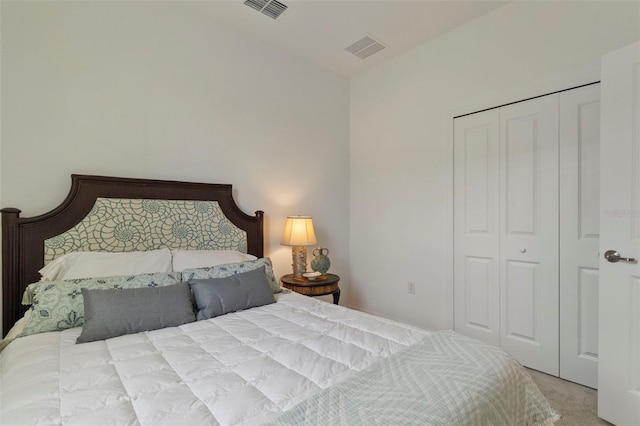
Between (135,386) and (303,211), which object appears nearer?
(135,386)

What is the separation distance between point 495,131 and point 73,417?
2973mm

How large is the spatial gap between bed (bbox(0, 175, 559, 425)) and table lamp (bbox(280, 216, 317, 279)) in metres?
0.58

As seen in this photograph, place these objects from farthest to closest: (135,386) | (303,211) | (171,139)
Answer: (303,211) < (171,139) < (135,386)

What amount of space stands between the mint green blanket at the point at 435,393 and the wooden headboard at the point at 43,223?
186cm

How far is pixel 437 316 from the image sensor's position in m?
2.86

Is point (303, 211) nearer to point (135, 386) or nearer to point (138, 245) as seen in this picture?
point (138, 245)

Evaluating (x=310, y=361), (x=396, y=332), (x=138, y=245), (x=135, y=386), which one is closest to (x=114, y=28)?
(x=138, y=245)

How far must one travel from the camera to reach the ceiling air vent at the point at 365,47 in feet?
9.47

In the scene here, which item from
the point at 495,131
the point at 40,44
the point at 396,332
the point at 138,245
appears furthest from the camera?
the point at 495,131

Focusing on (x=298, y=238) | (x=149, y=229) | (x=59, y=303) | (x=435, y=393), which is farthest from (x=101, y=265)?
(x=435, y=393)

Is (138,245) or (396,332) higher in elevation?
(138,245)

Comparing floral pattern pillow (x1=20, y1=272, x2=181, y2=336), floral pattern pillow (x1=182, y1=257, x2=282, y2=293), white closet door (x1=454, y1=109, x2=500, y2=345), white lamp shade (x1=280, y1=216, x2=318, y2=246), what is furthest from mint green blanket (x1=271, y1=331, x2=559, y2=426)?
white lamp shade (x1=280, y1=216, x2=318, y2=246)

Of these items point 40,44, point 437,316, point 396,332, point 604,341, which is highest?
point 40,44

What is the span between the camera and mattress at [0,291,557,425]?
0.85 m
